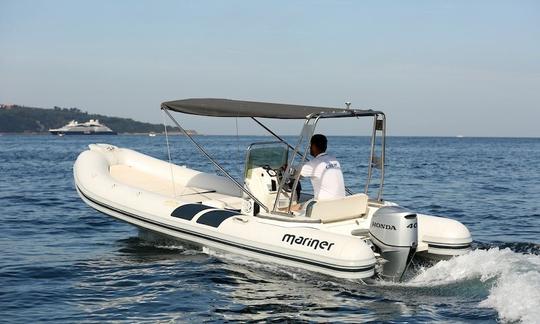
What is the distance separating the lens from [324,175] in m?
7.66

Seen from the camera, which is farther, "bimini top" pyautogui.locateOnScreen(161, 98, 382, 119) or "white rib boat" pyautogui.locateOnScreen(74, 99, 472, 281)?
Result: "bimini top" pyautogui.locateOnScreen(161, 98, 382, 119)

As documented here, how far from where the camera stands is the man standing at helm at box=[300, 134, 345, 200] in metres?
7.65

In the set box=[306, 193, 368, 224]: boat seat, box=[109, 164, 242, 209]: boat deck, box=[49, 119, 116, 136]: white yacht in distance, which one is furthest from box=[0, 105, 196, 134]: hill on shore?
box=[306, 193, 368, 224]: boat seat

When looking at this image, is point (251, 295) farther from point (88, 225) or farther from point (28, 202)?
point (28, 202)

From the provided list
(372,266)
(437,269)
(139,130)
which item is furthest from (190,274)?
(139,130)

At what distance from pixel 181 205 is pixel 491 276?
378cm

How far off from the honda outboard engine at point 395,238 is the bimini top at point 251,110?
1.36 meters

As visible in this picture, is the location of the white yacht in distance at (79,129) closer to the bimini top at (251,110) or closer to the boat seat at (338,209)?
the bimini top at (251,110)

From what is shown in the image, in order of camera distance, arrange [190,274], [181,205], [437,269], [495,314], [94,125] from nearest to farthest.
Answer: [495,314] → [437,269] → [190,274] → [181,205] → [94,125]

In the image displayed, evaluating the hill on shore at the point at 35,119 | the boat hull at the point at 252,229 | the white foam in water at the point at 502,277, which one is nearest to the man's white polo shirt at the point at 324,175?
the boat hull at the point at 252,229

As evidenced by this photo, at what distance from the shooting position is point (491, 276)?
681 centimetres

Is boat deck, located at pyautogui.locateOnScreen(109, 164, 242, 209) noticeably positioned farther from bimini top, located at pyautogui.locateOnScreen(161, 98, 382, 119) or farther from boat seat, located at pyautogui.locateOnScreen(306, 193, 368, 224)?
boat seat, located at pyautogui.locateOnScreen(306, 193, 368, 224)

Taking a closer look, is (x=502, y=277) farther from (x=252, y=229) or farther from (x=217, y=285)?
(x=217, y=285)

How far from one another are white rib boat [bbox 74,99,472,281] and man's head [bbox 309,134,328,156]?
21 centimetres
